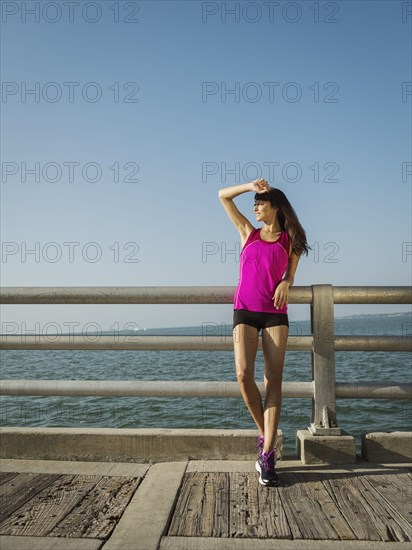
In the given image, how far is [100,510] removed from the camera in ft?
8.80

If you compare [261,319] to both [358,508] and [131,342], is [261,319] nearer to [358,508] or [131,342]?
[131,342]

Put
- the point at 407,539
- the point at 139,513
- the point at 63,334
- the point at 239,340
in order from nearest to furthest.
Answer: the point at 407,539, the point at 139,513, the point at 239,340, the point at 63,334

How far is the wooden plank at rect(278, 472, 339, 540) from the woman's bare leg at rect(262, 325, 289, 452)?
1.25 feet

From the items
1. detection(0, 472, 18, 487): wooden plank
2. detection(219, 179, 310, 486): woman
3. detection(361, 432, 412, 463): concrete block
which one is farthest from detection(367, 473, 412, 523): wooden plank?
detection(0, 472, 18, 487): wooden plank

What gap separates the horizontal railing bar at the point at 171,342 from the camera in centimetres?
366

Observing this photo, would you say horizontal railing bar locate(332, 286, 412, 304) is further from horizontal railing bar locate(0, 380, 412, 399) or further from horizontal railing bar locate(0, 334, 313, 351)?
horizontal railing bar locate(0, 380, 412, 399)

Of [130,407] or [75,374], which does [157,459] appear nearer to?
[130,407]

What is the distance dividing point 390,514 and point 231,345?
1.57 m

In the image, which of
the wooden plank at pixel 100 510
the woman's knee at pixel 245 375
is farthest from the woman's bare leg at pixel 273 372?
the wooden plank at pixel 100 510

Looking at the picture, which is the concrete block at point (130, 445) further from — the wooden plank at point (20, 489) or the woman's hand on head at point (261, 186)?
the woman's hand on head at point (261, 186)

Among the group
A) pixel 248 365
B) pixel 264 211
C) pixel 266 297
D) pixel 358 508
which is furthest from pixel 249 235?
pixel 358 508

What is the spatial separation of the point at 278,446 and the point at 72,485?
153 centimetres

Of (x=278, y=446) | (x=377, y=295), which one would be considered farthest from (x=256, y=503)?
(x=377, y=295)

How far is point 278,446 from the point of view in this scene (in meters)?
3.56
